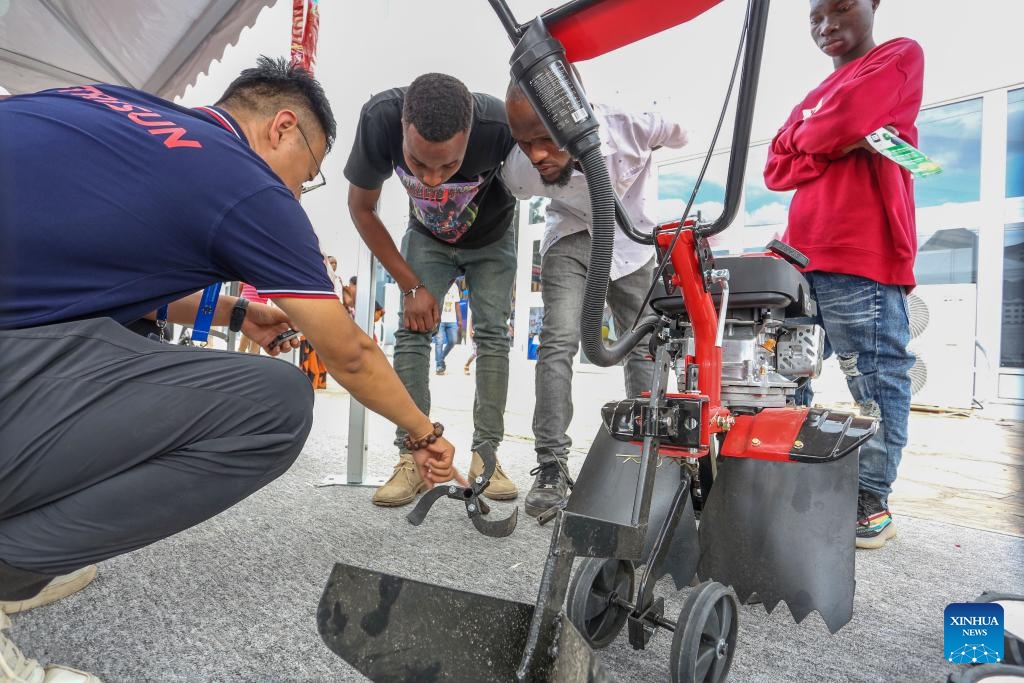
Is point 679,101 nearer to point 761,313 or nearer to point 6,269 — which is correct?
point 761,313

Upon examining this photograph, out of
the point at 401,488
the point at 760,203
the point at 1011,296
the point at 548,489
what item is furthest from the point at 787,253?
the point at 1011,296

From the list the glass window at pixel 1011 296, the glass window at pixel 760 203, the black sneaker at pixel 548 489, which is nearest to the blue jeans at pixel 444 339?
the glass window at pixel 760 203

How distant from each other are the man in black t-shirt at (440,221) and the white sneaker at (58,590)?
2.12ft

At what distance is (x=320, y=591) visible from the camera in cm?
94

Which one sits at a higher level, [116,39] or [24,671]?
[116,39]

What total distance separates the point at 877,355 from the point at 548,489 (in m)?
0.82

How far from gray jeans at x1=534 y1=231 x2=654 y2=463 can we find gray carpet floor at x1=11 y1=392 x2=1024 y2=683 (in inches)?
9.7

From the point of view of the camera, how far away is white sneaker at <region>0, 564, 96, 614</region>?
0.81m

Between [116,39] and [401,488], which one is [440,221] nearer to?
[401,488]

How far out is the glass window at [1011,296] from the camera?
3.90 m

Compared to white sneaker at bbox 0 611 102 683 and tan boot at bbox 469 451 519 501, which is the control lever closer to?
tan boot at bbox 469 451 519 501

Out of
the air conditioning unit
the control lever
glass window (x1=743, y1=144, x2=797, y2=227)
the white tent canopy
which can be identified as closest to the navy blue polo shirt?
the control lever

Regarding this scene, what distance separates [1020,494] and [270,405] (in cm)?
231

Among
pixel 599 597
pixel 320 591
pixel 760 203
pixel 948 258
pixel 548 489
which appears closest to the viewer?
pixel 599 597
